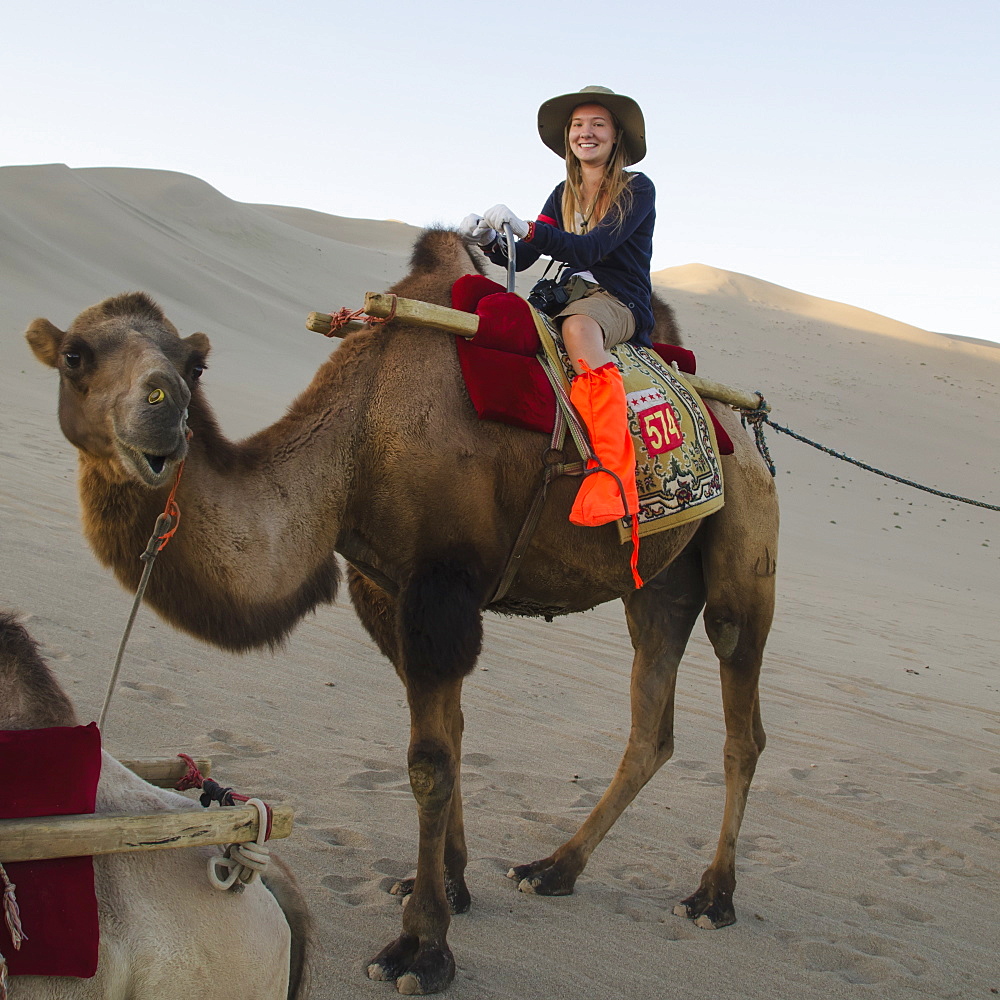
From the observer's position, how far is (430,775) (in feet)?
11.4

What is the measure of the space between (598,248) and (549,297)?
1.12 feet

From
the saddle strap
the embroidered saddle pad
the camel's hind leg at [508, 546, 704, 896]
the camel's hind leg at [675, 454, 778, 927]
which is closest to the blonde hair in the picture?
the embroidered saddle pad

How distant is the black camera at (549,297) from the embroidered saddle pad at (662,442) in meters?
0.20

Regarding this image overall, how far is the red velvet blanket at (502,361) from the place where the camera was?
12.2 feet

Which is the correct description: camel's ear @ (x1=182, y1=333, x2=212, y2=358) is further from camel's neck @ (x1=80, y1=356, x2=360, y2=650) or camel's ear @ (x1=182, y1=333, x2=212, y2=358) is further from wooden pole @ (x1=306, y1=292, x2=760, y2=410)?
wooden pole @ (x1=306, y1=292, x2=760, y2=410)

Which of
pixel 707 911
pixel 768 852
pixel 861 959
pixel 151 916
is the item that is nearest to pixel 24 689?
pixel 151 916

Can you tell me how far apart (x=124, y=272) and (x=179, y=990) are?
106ft

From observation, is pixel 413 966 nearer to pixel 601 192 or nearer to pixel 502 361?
pixel 502 361

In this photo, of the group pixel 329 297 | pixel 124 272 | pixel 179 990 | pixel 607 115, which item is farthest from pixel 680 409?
pixel 329 297

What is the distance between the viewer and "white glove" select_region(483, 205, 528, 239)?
13.0 ft

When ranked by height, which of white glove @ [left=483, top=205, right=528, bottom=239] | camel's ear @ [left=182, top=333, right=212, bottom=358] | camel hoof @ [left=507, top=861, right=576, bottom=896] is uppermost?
white glove @ [left=483, top=205, right=528, bottom=239]

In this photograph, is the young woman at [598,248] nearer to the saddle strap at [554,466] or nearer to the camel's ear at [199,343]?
the saddle strap at [554,466]

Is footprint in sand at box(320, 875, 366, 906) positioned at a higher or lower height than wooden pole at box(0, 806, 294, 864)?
lower

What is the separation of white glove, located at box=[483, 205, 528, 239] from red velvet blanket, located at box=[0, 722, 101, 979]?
2.68m
